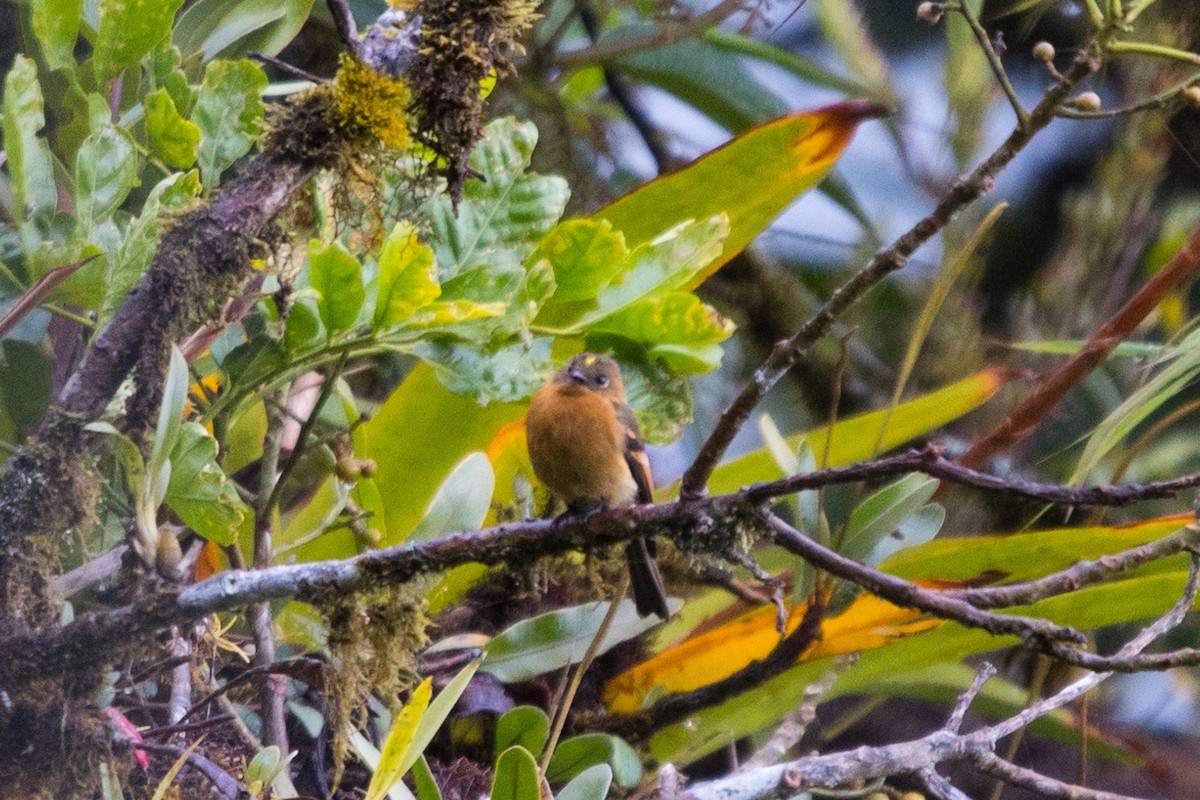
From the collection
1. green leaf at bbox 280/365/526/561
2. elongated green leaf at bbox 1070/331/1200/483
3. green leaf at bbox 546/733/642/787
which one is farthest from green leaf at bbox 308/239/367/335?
elongated green leaf at bbox 1070/331/1200/483

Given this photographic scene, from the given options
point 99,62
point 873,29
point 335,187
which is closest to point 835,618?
point 335,187

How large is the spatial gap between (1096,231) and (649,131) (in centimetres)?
101

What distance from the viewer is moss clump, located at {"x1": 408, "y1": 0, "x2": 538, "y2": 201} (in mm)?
1116

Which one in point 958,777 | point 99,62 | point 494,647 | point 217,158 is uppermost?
point 99,62

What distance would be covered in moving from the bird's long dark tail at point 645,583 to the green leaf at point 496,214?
1.40 feet

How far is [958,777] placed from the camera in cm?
207

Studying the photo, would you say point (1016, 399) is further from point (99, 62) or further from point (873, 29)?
point (99, 62)

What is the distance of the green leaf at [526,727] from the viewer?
4.25 feet

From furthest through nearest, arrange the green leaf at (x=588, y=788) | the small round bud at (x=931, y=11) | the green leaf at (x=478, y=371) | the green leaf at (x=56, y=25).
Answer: the green leaf at (x=478, y=371)
the green leaf at (x=56, y=25)
the green leaf at (x=588, y=788)
the small round bud at (x=931, y=11)

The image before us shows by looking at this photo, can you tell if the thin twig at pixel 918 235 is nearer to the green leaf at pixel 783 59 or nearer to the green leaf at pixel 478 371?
the green leaf at pixel 478 371

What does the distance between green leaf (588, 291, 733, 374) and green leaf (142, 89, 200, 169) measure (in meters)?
0.52

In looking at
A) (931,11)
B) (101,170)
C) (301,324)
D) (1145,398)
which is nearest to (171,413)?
(301,324)

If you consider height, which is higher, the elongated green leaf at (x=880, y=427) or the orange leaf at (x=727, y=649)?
the elongated green leaf at (x=880, y=427)

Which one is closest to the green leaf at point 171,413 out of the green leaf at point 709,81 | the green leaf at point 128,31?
the green leaf at point 128,31
